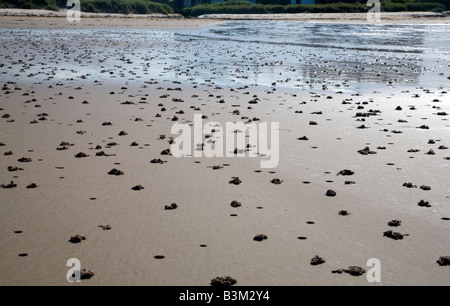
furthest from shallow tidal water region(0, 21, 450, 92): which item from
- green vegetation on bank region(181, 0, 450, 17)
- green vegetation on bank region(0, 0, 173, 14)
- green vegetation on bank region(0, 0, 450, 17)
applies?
green vegetation on bank region(181, 0, 450, 17)

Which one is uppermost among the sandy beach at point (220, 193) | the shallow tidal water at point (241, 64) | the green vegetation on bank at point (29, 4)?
the green vegetation on bank at point (29, 4)

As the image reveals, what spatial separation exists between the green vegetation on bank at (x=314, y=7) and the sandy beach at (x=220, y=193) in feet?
336

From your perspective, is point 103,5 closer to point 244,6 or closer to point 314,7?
point 244,6

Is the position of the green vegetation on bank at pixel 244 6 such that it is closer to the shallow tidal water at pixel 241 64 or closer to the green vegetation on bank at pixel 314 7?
the green vegetation on bank at pixel 314 7

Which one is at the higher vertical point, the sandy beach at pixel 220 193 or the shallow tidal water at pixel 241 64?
the shallow tidal water at pixel 241 64

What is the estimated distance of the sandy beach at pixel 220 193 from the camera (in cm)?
656

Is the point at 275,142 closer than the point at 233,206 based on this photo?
No

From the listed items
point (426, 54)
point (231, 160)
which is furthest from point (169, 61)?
point (231, 160)

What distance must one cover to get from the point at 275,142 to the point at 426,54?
29.2 m

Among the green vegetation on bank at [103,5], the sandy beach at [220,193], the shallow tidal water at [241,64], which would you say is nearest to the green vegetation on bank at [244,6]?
the green vegetation on bank at [103,5]

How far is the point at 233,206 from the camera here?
8406mm

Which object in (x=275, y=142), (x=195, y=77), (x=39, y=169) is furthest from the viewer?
(x=195, y=77)

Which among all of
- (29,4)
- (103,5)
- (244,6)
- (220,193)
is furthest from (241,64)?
(244,6)
